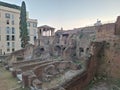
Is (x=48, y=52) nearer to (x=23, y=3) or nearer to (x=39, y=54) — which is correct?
(x=39, y=54)

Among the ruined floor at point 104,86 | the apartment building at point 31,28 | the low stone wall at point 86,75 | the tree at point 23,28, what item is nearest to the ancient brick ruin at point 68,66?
the low stone wall at point 86,75

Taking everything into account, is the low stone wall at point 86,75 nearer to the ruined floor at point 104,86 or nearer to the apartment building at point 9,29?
the ruined floor at point 104,86

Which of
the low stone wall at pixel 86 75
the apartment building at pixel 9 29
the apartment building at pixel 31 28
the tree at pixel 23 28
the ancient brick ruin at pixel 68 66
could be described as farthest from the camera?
the apartment building at pixel 31 28

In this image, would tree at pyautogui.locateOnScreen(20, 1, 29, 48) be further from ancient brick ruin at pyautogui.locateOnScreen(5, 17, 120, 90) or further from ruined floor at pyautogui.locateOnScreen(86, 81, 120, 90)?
ruined floor at pyautogui.locateOnScreen(86, 81, 120, 90)

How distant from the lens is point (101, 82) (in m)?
10.3

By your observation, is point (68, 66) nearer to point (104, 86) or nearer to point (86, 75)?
point (86, 75)

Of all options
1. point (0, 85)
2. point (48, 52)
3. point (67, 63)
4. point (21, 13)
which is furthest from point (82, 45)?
point (21, 13)

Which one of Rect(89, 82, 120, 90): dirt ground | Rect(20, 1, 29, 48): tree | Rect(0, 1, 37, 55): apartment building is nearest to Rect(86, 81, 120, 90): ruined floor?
Rect(89, 82, 120, 90): dirt ground

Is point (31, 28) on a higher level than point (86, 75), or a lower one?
higher

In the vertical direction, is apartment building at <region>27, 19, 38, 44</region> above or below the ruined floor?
above

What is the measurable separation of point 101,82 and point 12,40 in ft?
99.6

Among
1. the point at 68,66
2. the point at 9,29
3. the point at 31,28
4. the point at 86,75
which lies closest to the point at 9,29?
the point at 9,29

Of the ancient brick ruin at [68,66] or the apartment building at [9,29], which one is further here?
the apartment building at [9,29]

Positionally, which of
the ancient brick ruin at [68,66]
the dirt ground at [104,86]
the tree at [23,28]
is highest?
the tree at [23,28]
